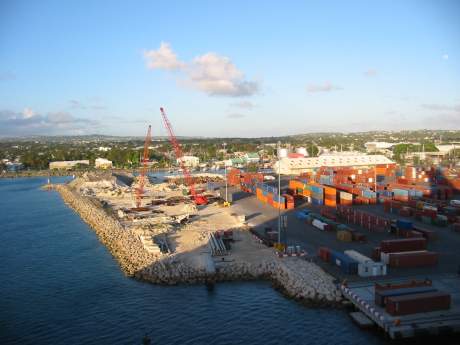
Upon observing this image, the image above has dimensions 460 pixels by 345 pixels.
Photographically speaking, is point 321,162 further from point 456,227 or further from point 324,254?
point 324,254

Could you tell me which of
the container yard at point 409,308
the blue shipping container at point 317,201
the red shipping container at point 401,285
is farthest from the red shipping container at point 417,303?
the blue shipping container at point 317,201

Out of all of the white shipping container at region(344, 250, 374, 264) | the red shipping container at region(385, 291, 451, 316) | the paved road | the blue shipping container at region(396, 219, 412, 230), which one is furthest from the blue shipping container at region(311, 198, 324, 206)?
A: the red shipping container at region(385, 291, 451, 316)

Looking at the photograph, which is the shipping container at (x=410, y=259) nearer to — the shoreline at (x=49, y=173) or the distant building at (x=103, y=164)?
the shoreline at (x=49, y=173)

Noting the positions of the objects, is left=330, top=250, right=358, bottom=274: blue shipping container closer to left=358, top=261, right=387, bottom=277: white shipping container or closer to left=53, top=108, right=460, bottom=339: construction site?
left=53, top=108, right=460, bottom=339: construction site

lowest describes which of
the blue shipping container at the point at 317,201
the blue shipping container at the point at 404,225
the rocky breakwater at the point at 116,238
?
the rocky breakwater at the point at 116,238

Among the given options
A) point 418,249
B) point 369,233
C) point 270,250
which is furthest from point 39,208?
point 418,249

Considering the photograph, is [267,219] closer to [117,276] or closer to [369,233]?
[369,233]
